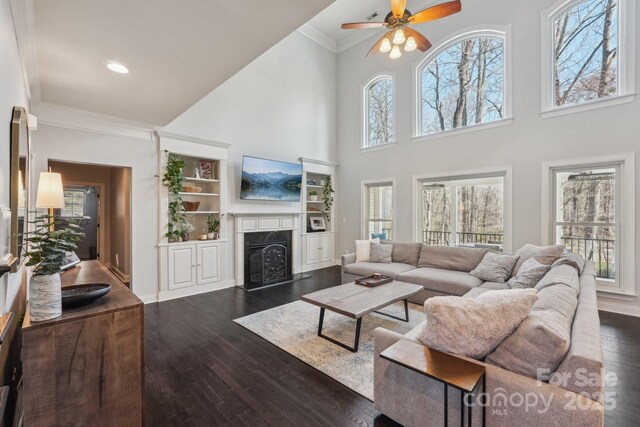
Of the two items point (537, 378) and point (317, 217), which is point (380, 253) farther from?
point (537, 378)

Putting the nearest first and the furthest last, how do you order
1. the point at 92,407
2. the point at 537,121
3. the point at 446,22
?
the point at 92,407 < the point at 537,121 < the point at 446,22

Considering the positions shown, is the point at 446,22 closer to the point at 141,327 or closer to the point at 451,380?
the point at 451,380

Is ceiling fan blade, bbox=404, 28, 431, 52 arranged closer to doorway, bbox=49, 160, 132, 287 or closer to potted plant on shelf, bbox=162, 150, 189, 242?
potted plant on shelf, bbox=162, 150, 189, 242

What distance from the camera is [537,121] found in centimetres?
444

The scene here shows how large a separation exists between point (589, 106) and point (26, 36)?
6174 mm

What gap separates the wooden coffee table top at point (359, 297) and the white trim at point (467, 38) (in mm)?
3538

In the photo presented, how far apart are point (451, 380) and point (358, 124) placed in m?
6.43

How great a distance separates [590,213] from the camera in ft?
13.4

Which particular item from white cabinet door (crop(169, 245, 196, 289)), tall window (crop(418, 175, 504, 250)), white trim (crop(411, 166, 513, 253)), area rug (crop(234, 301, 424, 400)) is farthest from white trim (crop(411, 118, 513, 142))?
white cabinet door (crop(169, 245, 196, 289))

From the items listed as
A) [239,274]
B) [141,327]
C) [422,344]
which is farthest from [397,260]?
[141,327]

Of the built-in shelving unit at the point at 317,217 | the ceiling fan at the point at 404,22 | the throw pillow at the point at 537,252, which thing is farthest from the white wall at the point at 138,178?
the throw pillow at the point at 537,252

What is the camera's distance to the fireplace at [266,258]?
5410 mm

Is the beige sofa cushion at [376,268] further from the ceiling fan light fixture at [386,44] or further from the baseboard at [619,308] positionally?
the ceiling fan light fixture at [386,44]

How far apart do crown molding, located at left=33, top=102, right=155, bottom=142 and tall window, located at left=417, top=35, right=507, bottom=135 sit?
4.99 metres
